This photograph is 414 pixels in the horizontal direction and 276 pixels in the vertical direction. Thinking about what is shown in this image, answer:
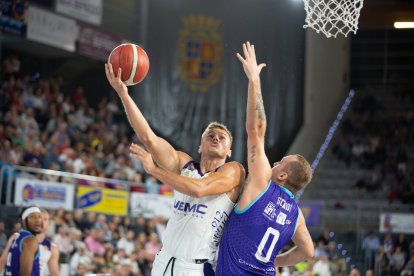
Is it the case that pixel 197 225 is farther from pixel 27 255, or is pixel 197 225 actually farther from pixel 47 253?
pixel 47 253

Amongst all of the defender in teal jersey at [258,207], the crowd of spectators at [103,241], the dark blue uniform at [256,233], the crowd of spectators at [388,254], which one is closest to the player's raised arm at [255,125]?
the defender in teal jersey at [258,207]

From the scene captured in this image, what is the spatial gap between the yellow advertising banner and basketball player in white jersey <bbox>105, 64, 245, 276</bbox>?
1019 centimetres

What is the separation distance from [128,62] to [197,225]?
5.10 ft

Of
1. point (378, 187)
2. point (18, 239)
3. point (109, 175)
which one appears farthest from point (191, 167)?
point (378, 187)

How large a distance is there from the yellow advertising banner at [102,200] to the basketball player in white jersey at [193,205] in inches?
401

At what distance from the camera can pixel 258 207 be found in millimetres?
6309

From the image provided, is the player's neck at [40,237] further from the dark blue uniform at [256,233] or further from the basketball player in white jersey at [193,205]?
the dark blue uniform at [256,233]

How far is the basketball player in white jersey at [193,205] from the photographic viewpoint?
648cm

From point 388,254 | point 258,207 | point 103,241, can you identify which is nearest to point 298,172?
point 258,207

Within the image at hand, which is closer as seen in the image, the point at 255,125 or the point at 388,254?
the point at 255,125

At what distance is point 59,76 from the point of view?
23.8 meters

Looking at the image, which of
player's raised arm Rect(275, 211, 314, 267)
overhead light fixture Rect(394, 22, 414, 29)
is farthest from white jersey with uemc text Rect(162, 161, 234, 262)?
overhead light fixture Rect(394, 22, 414, 29)

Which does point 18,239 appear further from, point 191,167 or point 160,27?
point 160,27

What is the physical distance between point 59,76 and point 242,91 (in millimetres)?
5487
